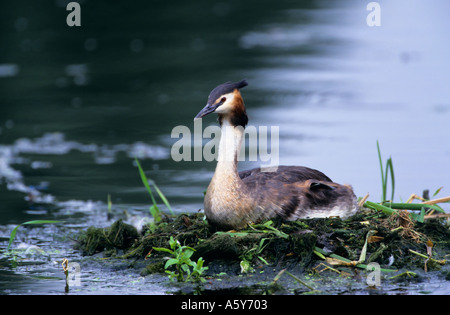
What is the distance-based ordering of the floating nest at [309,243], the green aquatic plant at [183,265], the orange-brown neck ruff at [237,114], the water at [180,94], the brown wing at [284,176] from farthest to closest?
the water at [180,94], the brown wing at [284,176], the orange-brown neck ruff at [237,114], the floating nest at [309,243], the green aquatic plant at [183,265]

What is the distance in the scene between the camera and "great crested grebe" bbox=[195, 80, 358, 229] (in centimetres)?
788

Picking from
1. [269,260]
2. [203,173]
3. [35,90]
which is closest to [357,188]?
[203,173]

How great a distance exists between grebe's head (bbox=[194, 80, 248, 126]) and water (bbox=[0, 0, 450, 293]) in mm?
2090

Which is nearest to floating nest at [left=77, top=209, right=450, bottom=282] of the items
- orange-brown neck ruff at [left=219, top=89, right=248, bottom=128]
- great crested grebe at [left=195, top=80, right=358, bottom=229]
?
great crested grebe at [left=195, top=80, right=358, bottom=229]

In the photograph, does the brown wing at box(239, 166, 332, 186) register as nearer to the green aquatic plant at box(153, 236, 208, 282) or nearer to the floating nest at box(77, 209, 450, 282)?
the floating nest at box(77, 209, 450, 282)

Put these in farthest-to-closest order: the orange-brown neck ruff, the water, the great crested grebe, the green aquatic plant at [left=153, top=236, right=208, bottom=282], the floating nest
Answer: the water
the orange-brown neck ruff
the great crested grebe
the floating nest
the green aquatic plant at [left=153, top=236, right=208, bottom=282]

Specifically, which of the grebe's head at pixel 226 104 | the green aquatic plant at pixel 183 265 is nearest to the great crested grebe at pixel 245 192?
the grebe's head at pixel 226 104

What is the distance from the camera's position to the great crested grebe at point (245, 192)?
7883 millimetres

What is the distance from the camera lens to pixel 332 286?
270 inches

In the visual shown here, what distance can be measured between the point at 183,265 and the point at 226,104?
1.81 m

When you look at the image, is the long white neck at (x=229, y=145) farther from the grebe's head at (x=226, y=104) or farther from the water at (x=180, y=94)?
the water at (x=180, y=94)

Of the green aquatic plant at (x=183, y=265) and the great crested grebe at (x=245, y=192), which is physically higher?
the great crested grebe at (x=245, y=192)

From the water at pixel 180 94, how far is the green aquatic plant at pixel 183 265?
2.64 ft

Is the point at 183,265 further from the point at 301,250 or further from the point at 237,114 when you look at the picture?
the point at 237,114
